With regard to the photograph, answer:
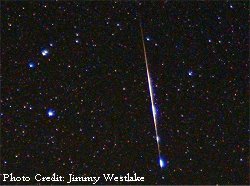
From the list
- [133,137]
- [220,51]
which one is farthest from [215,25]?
[133,137]

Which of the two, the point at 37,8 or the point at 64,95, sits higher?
the point at 37,8

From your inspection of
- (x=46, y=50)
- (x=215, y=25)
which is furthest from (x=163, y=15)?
(x=46, y=50)

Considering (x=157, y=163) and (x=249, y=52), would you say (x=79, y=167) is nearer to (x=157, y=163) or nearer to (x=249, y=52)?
(x=157, y=163)

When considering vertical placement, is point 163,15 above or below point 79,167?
above

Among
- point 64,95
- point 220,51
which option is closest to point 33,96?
point 64,95

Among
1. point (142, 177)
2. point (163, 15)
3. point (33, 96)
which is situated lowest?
point (142, 177)

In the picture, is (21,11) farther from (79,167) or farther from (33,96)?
(79,167)
